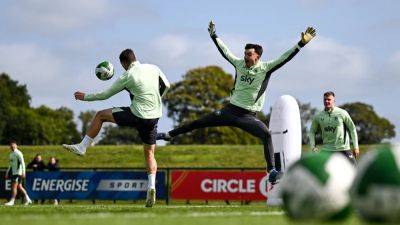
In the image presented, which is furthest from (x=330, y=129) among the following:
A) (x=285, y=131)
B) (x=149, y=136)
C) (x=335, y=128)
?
(x=149, y=136)

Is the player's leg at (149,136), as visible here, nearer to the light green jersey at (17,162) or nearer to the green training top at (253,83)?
the green training top at (253,83)

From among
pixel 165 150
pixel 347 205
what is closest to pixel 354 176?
pixel 347 205

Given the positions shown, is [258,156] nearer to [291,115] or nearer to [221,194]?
[221,194]

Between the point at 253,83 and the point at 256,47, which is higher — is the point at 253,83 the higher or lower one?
the lower one

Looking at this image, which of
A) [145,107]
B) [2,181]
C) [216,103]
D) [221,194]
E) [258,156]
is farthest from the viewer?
[216,103]

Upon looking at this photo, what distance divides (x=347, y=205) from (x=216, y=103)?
89581 mm

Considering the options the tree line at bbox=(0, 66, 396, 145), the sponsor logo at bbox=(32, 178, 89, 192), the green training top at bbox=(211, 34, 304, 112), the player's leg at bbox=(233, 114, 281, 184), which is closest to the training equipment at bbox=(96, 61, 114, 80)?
the green training top at bbox=(211, 34, 304, 112)

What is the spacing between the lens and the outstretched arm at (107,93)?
1255 centimetres

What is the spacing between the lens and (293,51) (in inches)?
516

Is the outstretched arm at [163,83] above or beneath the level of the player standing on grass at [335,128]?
above

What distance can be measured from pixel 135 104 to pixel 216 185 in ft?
55.7

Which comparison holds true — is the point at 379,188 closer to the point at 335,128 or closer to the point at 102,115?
the point at 102,115

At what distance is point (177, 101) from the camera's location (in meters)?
97.1

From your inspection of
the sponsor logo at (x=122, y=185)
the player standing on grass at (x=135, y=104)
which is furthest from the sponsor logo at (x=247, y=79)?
the sponsor logo at (x=122, y=185)
